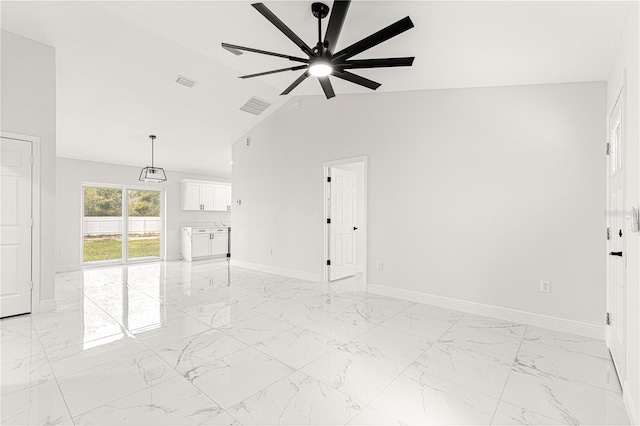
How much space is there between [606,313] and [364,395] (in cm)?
264

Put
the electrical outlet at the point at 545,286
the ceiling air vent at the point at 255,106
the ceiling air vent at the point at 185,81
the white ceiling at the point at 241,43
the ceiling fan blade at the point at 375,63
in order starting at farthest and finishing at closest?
the ceiling air vent at the point at 255,106
the ceiling air vent at the point at 185,81
the electrical outlet at the point at 545,286
the ceiling fan blade at the point at 375,63
the white ceiling at the point at 241,43

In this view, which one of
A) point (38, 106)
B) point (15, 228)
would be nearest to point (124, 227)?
point (15, 228)

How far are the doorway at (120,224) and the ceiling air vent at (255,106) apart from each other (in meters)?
4.14

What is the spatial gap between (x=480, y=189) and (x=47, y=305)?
5.41 metres

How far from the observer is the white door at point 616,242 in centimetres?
218

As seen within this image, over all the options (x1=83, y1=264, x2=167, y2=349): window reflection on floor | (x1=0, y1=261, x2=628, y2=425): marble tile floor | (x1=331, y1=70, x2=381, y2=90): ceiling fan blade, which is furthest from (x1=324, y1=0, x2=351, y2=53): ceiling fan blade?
(x1=83, y1=264, x2=167, y2=349): window reflection on floor

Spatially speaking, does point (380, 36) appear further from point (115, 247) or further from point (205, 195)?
point (115, 247)

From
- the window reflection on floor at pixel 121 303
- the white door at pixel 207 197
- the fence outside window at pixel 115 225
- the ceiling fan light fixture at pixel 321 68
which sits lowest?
the window reflection on floor at pixel 121 303

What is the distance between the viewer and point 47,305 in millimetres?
3574

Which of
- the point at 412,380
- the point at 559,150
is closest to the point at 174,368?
the point at 412,380

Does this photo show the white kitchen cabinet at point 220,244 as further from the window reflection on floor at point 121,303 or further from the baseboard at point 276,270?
the window reflection on floor at point 121,303

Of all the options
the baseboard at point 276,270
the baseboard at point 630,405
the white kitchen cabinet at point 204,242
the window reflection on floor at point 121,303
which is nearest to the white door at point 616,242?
the baseboard at point 630,405

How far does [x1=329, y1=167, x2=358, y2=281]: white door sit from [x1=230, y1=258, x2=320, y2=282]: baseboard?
386 millimetres

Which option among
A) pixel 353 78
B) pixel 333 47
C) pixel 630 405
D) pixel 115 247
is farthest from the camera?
pixel 115 247
